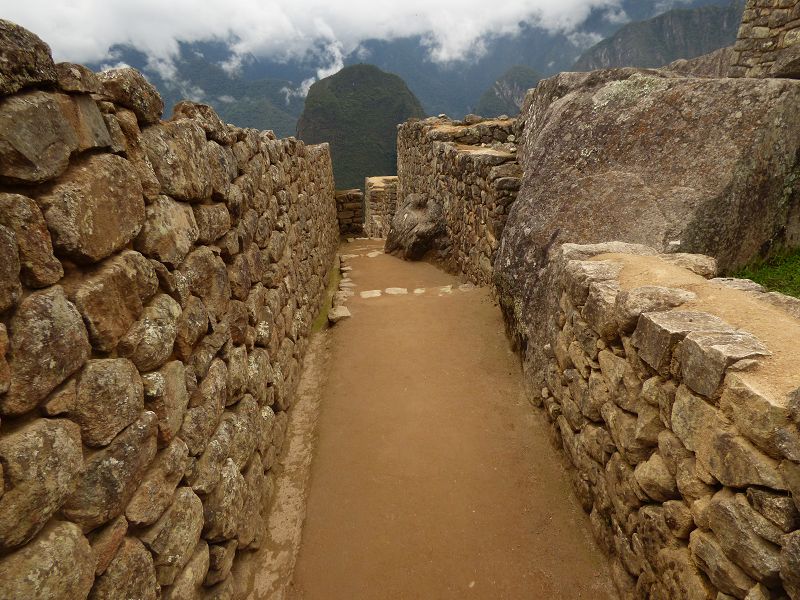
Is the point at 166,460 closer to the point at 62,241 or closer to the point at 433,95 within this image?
the point at 62,241

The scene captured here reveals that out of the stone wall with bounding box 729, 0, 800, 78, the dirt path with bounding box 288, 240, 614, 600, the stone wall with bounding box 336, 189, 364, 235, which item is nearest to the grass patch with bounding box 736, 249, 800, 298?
the dirt path with bounding box 288, 240, 614, 600

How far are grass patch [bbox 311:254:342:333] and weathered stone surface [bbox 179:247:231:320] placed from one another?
3.99 meters

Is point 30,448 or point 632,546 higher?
point 30,448

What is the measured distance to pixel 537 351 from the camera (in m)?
5.48

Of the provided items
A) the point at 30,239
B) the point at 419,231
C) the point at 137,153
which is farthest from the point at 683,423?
the point at 419,231

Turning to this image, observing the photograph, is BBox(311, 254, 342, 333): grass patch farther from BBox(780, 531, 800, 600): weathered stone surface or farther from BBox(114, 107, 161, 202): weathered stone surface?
BBox(780, 531, 800, 600): weathered stone surface

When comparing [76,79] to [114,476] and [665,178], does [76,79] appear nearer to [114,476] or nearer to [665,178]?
[114,476]

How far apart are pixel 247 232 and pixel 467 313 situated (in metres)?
4.42

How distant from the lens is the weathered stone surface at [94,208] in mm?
1815

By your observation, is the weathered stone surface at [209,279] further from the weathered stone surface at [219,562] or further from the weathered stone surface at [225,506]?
the weathered stone surface at [219,562]

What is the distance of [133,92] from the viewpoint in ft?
7.97

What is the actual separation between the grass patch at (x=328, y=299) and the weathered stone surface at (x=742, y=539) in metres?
6.02

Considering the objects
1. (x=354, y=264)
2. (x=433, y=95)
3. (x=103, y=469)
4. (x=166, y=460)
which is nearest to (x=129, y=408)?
(x=103, y=469)

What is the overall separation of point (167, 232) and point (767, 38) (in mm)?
11320
